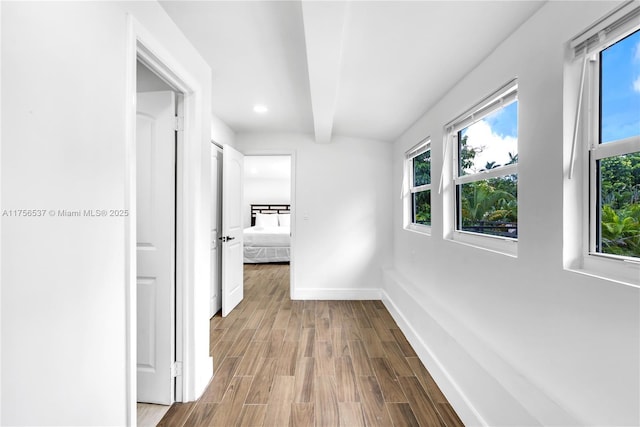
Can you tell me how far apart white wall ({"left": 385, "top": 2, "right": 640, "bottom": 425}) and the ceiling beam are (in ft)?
3.02

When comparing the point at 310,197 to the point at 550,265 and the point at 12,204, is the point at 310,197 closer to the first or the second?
the point at 550,265

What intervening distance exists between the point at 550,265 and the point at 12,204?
1.94m

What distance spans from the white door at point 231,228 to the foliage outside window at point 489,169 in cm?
246

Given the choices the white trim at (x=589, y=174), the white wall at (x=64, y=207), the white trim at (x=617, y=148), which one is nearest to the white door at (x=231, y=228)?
the white wall at (x=64, y=207)

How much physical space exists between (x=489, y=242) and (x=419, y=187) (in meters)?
1.52

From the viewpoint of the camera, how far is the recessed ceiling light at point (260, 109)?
3.12 metres

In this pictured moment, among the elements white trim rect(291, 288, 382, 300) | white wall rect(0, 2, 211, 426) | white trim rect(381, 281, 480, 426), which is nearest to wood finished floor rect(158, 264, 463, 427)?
white trim rect(381, 281, 480, 426)

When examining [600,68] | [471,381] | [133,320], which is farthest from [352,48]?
[471,381]

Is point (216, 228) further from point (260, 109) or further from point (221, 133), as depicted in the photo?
point (260, 109)

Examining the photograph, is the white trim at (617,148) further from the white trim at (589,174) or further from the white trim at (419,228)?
the white trim at (419,228)

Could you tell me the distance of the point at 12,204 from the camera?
81cm

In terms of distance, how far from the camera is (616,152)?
3.66 feet

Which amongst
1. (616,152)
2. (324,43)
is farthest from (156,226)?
(616,152)

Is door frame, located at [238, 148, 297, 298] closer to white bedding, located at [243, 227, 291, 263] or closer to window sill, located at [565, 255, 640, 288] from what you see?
white bedding, located at [243, 227, 291, 263]
